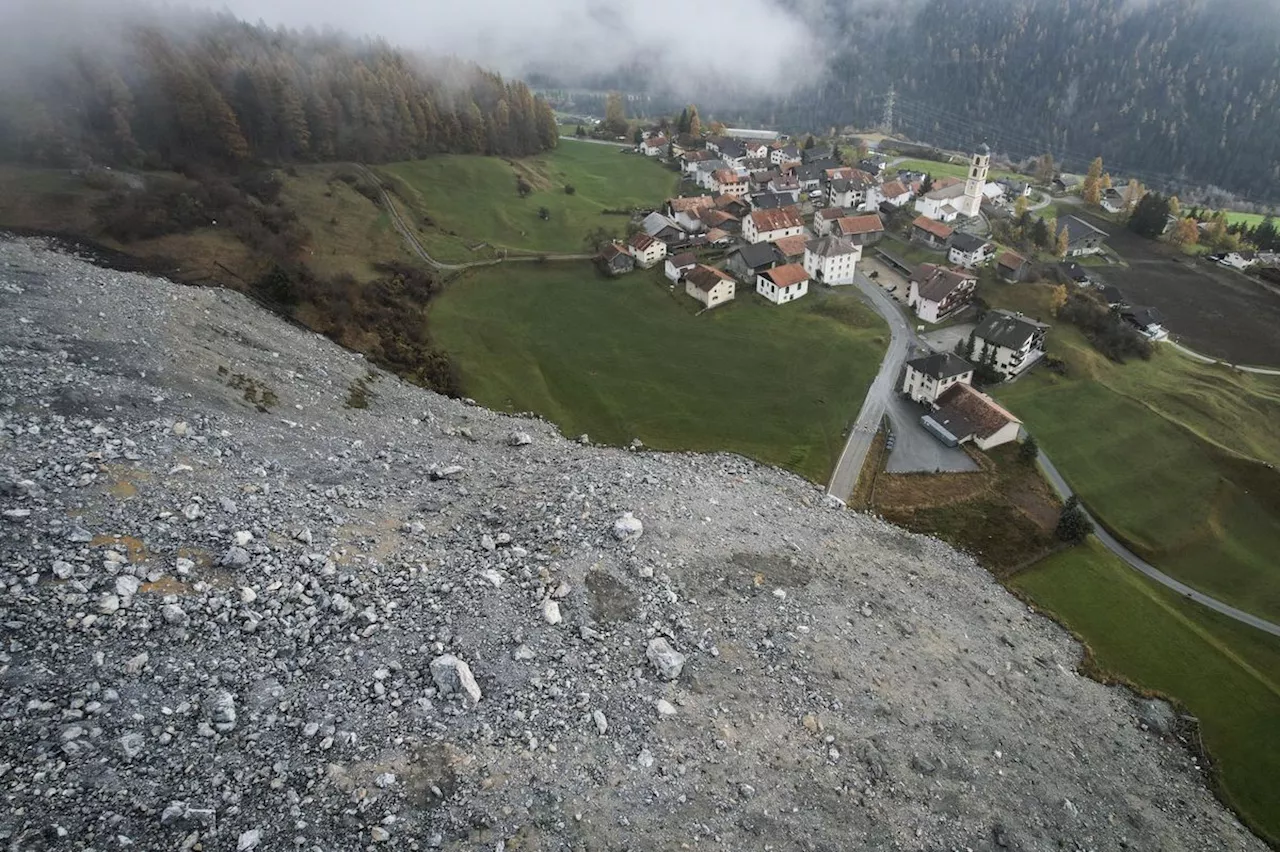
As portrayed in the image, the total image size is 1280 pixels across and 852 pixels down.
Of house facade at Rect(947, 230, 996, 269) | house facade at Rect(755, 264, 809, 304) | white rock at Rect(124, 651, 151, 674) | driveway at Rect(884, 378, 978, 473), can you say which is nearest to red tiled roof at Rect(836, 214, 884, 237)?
house facade at Rect(947, 230, 996, 269)

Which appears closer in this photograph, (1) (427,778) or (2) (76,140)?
(1) (427,778)

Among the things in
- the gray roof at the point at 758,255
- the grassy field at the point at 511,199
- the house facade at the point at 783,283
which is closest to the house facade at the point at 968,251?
the house facade at the point at 783,283

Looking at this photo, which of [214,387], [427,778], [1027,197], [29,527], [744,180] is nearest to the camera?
[427,778]

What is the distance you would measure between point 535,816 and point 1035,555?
44902mm

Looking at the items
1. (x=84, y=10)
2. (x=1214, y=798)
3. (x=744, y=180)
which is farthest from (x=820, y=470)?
(x=84, y=10)

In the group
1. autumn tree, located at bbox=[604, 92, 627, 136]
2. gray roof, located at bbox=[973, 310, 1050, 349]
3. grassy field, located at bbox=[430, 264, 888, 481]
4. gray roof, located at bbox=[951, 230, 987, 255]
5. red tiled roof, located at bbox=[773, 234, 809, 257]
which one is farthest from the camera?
autumn tree, located at bbox=[604, 92, 627, 136]

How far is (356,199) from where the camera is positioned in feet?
325

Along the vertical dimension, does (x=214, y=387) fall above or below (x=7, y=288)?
below

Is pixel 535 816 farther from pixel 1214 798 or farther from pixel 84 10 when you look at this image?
pixel 84 10

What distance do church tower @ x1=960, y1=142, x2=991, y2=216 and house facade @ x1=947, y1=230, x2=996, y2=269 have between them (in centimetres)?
1816

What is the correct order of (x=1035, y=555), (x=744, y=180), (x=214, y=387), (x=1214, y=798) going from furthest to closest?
(x=744, y=180)
(x=1035, y=555)
(x=214, y=387)
(x=1214, y=798)

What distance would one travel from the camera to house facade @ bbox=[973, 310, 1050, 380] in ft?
240

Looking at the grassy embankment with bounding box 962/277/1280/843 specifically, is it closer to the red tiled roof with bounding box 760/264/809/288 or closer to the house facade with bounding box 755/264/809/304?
the house facade with bounding box 755/264/809/304

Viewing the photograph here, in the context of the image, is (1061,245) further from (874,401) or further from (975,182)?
(874,401)
